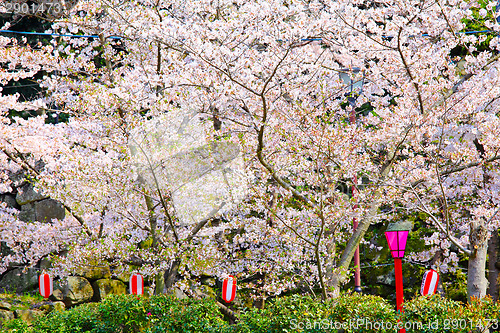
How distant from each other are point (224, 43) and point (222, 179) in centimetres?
215

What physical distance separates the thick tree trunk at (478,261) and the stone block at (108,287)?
8.96 meters

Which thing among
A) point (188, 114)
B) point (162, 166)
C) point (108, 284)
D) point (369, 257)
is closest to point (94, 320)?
point (162, 166)

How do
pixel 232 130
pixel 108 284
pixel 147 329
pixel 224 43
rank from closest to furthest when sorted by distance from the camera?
1. pixel 147 329
2. pixel 224 43
3. pixel 232 130
4. pixel 108 284

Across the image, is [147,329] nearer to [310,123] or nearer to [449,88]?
[310,123]

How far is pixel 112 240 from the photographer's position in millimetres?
7156

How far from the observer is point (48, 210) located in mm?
12539

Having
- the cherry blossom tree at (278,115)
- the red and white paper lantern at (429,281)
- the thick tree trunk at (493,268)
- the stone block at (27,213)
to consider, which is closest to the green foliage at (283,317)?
the cherry blossom tree at (278,115)

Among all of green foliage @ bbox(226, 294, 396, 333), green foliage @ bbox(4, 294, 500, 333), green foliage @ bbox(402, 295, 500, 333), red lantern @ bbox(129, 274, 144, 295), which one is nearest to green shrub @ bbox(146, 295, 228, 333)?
green foliage @ bbox(4, 294, 500, 333)

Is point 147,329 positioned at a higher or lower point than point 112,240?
lower

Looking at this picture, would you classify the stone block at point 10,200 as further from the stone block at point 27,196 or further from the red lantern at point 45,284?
the red lantern at point 45,284

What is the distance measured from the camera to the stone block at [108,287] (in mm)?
11617

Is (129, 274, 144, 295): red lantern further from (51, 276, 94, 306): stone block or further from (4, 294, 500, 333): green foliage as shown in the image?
(51, 276, 94, 306): stone block

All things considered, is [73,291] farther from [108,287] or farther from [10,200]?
[10,200]

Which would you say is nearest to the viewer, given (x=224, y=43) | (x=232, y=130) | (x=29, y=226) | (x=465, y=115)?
(x=224, y=43)
